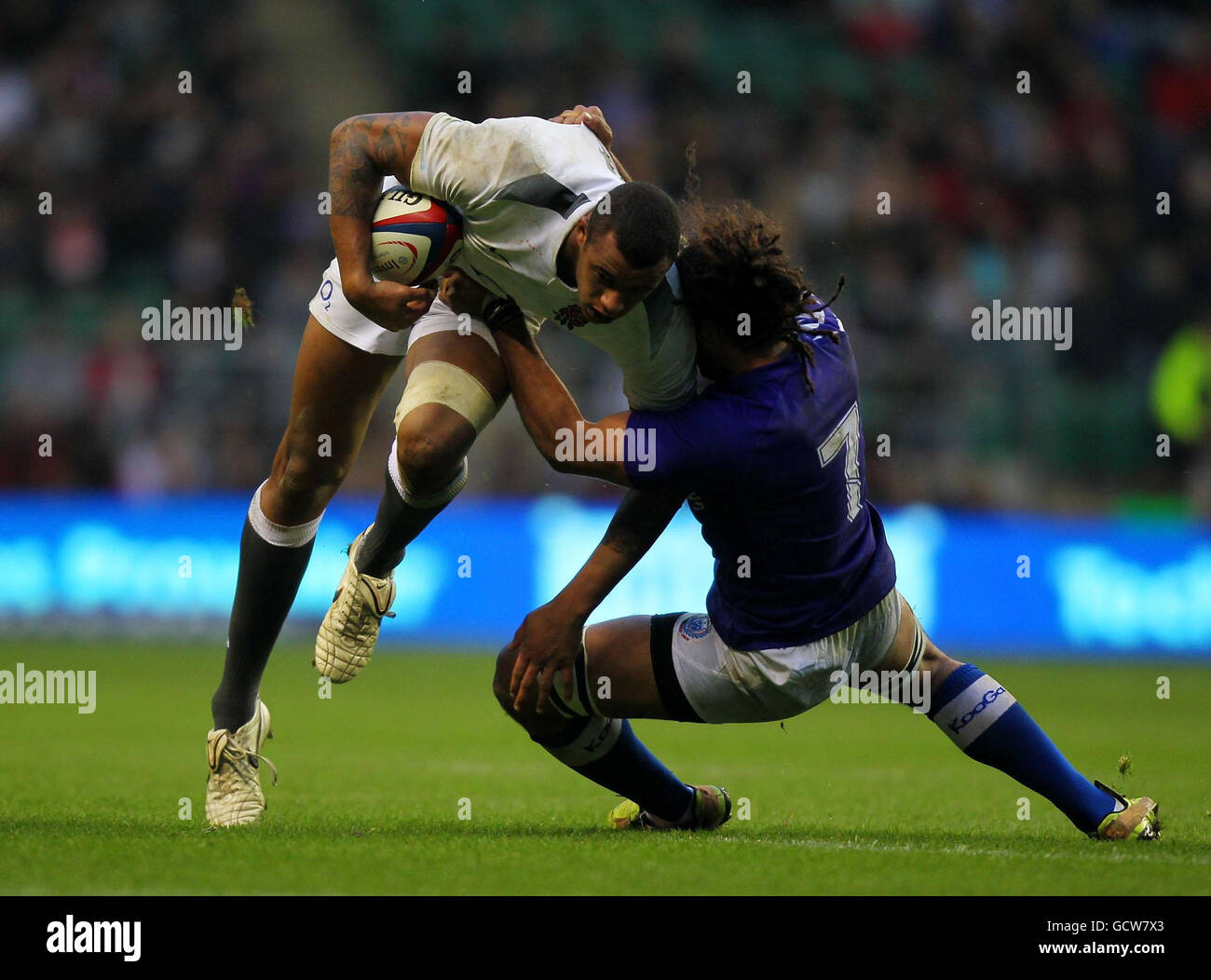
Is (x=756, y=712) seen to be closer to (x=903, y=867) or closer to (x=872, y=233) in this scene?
(x=903, y=867)

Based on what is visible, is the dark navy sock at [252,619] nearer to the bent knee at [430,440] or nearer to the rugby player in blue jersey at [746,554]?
the bent knee at [430,440]

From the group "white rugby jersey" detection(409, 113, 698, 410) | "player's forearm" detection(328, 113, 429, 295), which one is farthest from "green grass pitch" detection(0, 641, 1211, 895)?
"player's forearm" detection(328, 113, 429, 295)

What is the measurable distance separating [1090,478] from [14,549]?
7806 mm

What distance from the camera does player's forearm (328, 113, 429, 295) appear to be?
4.53 meters

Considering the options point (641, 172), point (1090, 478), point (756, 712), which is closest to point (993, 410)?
point (1090, 478)

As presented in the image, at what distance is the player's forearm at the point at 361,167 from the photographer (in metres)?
4.53

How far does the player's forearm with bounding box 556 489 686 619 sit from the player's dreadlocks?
0.48 metres

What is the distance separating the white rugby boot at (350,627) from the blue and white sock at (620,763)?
2.27 ft

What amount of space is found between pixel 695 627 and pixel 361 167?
1617 mm

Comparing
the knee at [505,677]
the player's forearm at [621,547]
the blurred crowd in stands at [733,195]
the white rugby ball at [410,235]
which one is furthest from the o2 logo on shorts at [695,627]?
the blurred crowd in stands at [733,195]

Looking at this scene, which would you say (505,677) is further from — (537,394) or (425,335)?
(425,335)

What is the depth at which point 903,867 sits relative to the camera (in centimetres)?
406

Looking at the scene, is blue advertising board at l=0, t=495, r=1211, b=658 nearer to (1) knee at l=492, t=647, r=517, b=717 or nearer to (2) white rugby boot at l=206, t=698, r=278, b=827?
(2) white rugby boot at l=206, t=698, r=278, b=827

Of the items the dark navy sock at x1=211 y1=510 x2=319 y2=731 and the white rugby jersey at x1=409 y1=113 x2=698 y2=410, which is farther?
the dark navy sock at x1=211 y1=510 x2=319 y2=731
